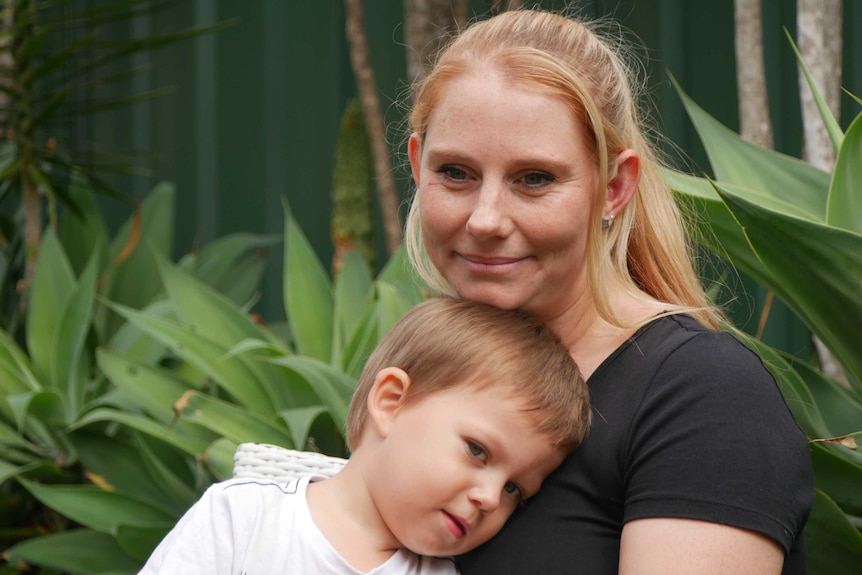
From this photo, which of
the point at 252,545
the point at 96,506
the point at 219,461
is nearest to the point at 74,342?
the point at 96,506

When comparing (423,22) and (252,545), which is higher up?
(423,22)

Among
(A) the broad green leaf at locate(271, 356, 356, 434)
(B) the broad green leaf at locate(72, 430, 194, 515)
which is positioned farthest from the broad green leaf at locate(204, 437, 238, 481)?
(B) the broad green leaf at locate(72, 430, 194, 515)

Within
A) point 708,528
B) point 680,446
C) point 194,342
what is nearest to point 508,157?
point 680,446

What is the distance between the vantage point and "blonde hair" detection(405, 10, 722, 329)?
160 cm

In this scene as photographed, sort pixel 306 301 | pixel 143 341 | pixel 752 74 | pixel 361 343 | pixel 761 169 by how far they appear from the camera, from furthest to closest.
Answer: pixel 143 341 → pixel 306 301 → pixel 361 343 → pixel 752 74 → pixel 761 169

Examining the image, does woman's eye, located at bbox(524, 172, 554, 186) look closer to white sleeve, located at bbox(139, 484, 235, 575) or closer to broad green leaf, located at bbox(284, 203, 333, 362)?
white sleeve, located at bbox(139, 484, 235, 575)

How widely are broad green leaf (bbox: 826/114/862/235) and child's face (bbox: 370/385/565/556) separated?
795 millimetres

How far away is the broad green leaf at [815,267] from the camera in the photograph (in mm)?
1732

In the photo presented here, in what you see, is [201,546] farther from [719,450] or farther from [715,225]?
[715,225]

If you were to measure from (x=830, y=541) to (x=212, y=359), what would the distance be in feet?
5.60

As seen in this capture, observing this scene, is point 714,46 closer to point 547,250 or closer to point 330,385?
point 330,385

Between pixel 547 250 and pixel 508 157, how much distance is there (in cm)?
15

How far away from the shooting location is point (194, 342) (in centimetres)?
299

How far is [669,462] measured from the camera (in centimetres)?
141
